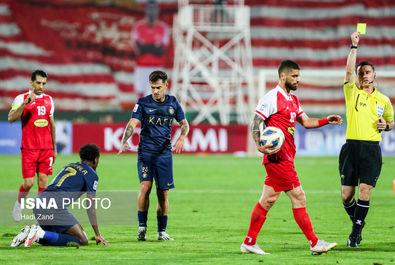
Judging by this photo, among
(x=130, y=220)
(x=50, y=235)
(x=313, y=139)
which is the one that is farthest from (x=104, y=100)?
(x=50, y=235)

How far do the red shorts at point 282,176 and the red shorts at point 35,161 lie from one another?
4.23 m

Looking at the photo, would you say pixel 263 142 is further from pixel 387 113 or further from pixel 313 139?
pixel 313 139

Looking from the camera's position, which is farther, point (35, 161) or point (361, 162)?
point (35, 161)

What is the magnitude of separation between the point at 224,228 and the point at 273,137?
9.53 ft

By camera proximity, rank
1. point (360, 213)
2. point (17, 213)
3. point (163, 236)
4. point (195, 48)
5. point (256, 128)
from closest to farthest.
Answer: point (256, 128)
point (360, 213)
point (163, 236)
point (17, 213)
point (195, 48)

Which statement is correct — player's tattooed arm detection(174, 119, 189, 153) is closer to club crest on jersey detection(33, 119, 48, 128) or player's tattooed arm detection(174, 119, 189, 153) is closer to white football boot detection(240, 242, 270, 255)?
white football boot detection(240, 242, 270, 255)

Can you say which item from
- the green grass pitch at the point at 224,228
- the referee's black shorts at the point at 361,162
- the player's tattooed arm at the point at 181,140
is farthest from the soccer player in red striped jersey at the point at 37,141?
the referee's black shorts at the point at 361,162

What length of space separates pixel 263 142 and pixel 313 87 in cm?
3339

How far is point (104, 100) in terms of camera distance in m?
39.2

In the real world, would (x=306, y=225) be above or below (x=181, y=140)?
below

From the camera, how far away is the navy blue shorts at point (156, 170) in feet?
29.9

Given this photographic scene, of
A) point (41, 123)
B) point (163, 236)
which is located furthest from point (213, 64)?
point (163, 236)

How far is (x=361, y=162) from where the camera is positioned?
8820 millimetres

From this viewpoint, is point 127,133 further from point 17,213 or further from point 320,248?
point 17,213
